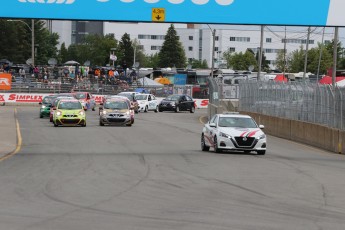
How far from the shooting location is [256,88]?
150 ft

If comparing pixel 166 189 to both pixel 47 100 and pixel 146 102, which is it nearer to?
pixel 47 100

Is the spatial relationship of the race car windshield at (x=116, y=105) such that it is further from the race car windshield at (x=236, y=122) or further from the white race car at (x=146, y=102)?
the white race car at (x=146, y=102)

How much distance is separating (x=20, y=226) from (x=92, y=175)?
7.38 meters

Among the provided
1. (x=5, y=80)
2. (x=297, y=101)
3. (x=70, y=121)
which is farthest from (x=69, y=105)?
(x=5, y=80)

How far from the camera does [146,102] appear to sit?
2501 inches

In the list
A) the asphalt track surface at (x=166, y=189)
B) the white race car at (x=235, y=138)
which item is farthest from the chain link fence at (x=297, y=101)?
the white race car at (x=235, y=138)

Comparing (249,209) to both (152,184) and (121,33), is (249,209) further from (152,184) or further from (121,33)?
(121,33)

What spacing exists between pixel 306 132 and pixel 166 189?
64.3ft

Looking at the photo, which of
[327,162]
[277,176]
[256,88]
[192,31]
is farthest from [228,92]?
[192,31]

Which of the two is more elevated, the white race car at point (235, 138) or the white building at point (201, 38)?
the white building at point (201, 38)

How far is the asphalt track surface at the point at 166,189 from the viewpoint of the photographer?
10.8 m

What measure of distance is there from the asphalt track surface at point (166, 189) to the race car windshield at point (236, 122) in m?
1.19

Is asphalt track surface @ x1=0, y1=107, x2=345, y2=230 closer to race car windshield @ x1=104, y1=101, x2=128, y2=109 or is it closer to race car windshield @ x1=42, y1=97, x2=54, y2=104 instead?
race car windshield @ x1=104, y1=101, x2=128, y2=109

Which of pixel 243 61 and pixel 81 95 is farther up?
pixel 243 61
